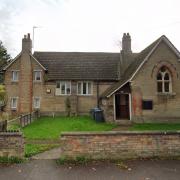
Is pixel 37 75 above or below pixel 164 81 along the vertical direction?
above

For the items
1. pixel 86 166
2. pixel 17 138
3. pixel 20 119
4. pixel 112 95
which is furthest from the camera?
pixel 112 95

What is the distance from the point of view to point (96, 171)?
8930 millimetres

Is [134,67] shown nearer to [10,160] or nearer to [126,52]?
[126,52]

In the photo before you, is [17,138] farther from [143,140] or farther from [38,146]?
[143,140]

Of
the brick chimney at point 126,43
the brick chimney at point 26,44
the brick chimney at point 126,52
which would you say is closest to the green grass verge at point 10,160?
the brick chimney at point 26,44

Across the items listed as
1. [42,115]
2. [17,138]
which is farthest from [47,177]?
[42,115]

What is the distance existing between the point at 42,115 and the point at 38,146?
Answer: 17.7 m

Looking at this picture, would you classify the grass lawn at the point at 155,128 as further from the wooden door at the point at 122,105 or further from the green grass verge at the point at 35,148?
the green grass verge at the point at 35,148

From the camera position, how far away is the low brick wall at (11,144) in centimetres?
1013

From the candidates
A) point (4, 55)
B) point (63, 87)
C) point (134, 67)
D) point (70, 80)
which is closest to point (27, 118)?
point (63, 87)

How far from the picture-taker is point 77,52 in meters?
35.3

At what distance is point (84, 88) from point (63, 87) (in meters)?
2.63

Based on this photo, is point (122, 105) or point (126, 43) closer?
point (122, 105)

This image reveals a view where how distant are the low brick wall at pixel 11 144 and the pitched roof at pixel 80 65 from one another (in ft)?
68.0
